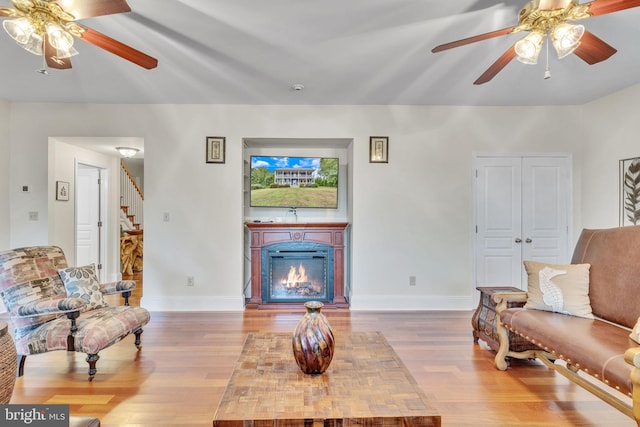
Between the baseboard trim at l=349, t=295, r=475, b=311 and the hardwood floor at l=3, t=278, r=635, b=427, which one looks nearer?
the hardwood floor at l=3, t=278, r=635, b=427

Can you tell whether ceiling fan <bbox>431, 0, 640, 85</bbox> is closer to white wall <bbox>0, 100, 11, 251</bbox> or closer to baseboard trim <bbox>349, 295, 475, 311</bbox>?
baseboard trim <bbox>349, 295, 475, 311</bbox>

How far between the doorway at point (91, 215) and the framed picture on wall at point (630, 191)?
287 inches

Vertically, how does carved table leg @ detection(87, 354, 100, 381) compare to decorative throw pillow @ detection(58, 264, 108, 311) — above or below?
below

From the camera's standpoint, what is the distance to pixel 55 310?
2453 millimetres

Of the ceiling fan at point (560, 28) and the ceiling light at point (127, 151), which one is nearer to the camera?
the ceiling fan at point (560, 28)

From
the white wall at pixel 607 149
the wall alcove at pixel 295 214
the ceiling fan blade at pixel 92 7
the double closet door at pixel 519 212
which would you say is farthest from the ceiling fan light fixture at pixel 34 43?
the white wall at pixel 607 149

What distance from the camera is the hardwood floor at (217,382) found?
6.93 feet

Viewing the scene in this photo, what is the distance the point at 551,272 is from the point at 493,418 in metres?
1.21

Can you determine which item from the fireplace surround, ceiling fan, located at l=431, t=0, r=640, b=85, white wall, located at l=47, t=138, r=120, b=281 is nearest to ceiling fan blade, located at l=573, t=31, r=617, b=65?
ceiling fan, located at l=431, t=0, r=640, b=85

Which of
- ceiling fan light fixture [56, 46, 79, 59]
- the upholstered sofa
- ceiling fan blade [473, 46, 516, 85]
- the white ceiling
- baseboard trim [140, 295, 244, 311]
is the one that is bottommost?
baseboard trim [140, 295, 244, 311]

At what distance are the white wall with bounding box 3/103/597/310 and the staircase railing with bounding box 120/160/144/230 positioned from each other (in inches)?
141

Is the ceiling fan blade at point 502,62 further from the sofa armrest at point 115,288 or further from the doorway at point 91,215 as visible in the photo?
the doorway at point 91,215

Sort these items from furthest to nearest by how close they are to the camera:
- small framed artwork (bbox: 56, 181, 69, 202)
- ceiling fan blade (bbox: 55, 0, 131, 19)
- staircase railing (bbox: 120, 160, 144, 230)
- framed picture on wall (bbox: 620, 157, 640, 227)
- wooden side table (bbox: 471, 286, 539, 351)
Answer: staircase railing (bbox: 120, 160, 144, 230), small framed artwork (bbox: 56, 181, 69, 202), framed picture on wall (bbox: 620, 157, 640, 227), wooden side table (bbox: 471, 286, 539, 351), ceiling fan blade (bbox: 55, 0, 131, 19)

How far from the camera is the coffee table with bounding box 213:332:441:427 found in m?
1.39
